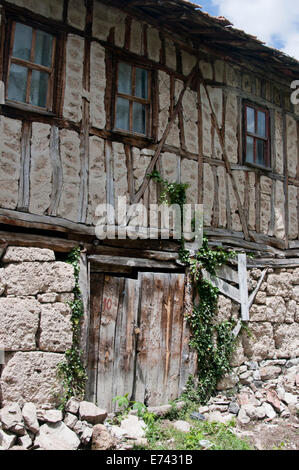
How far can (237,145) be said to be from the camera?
24.1 ft

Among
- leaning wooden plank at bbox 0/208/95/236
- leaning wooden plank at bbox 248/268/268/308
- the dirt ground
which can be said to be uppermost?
leaning wooden plank at bbox 0/208/95/236

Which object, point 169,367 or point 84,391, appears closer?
point 84,391

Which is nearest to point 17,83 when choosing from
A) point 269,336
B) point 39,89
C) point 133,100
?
point 39,89

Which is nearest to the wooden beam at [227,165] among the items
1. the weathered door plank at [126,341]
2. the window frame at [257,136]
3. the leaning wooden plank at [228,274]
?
the window frame at [257,136]

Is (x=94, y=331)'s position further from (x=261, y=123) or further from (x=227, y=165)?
(x=261, y=123)

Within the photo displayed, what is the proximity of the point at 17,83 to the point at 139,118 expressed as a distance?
191 cm

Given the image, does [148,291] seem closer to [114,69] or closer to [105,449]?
[105,449]

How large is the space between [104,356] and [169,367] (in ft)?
3.67

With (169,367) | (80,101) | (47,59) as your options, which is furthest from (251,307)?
(47,59)

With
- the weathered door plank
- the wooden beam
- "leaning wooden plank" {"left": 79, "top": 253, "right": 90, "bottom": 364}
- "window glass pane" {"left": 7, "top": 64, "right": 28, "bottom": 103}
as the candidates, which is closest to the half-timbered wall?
the wooden beam

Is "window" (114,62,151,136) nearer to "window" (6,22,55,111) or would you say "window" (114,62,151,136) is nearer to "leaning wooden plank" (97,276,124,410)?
"window" (6,22,55,111)

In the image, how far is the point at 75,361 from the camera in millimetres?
5184

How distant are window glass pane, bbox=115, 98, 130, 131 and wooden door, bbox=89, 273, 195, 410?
229 cm

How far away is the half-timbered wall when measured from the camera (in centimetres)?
521
